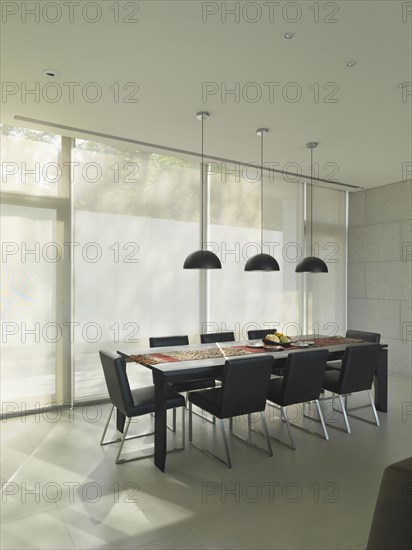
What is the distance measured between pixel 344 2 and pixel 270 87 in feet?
3.38

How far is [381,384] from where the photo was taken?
14.7 ft

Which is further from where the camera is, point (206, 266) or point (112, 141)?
point (112, 141)

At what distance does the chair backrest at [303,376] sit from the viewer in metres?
3.41

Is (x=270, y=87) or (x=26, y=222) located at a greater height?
(x=270, y=87)

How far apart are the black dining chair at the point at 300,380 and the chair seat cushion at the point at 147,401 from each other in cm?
82

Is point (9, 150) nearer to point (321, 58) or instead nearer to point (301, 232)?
point (321, 58)

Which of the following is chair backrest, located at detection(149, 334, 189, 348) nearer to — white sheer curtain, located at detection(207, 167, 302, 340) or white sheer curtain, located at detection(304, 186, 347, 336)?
white sheer curtain, located at detection(207, 167, 302, 340)

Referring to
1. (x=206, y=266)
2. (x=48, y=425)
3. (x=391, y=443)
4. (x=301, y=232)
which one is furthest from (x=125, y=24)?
(x=301, y=232)

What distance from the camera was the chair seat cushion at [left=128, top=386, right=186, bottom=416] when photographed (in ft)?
10.4

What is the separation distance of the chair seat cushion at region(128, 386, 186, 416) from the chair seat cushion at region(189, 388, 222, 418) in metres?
0.13

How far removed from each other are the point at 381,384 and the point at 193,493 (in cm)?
269

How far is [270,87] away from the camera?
10.5 ft

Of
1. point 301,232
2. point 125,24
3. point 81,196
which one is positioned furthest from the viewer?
point 301,232

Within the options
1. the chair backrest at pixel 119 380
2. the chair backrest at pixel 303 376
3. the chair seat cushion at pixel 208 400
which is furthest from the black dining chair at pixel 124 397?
the chair backrest at pixel 303 376
